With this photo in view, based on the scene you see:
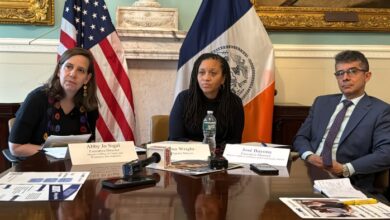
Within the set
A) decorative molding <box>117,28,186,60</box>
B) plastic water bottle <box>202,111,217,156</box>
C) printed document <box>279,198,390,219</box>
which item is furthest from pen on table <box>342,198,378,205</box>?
decorative molding <box>117,28,186,60</box>

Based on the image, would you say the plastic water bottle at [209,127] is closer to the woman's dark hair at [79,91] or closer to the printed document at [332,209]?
the woman's dark hair at [79,91]

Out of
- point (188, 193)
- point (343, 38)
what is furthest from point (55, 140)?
point (343, 38)

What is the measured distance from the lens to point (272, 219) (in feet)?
3.58

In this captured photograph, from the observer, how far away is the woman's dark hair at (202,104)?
2.57 meters

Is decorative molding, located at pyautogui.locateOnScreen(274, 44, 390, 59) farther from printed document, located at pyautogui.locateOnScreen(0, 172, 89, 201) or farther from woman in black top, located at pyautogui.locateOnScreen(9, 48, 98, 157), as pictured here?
printed document, located at pyautogui.locateOnScreen(0, 172, 89, 201)

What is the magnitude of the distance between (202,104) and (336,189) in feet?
4.47

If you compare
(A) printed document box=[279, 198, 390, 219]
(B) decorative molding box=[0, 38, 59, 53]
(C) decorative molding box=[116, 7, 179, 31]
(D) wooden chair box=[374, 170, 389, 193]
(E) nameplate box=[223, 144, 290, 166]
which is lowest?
(D) wooden chair box=[374, 170, 389, 193]

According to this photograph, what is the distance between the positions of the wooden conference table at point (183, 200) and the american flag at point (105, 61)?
1699 mm

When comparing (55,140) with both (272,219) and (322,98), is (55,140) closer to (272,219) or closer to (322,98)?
(272,219)

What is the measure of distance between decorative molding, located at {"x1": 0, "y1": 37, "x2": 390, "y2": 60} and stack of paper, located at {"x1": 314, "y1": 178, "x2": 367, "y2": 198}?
2.21 metres

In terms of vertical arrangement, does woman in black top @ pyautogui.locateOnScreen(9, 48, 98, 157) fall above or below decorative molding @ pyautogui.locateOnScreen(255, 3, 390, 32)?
below

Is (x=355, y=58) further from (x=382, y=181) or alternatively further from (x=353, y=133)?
(x=382, y=181)

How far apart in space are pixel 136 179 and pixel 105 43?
6.72ft

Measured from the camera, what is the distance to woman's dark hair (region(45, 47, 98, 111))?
2.36 meters
